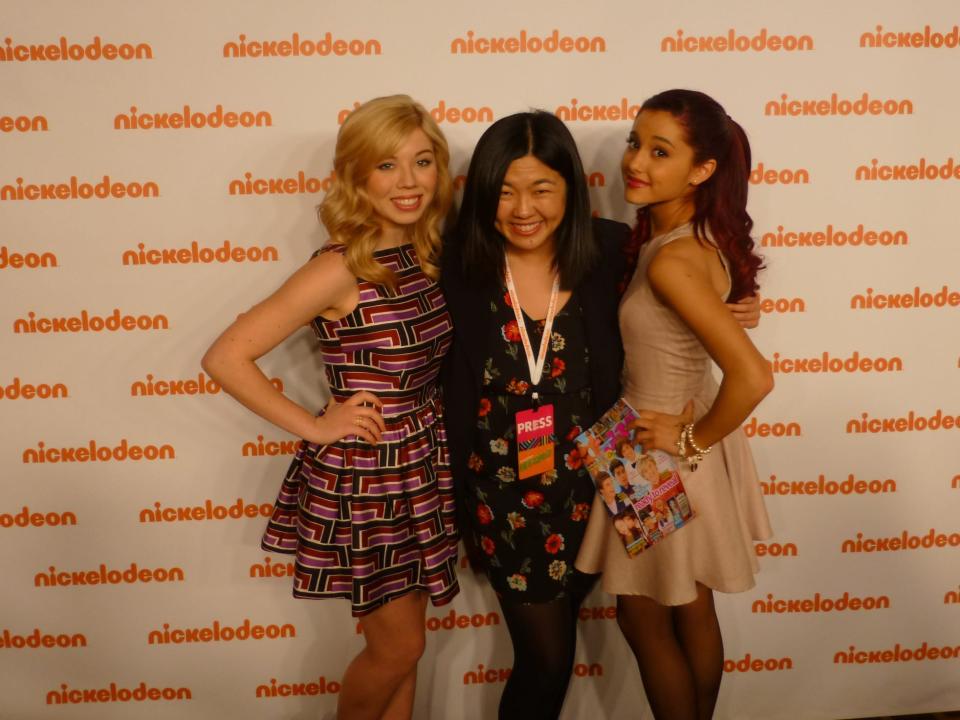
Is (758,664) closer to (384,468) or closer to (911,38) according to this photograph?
(384,468)

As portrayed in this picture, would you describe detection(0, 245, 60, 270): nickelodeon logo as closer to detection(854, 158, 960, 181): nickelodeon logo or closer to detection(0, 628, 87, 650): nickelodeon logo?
detection(0, 628, 87, 650): nickelodeon logo

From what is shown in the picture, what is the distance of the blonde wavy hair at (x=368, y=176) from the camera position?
1.67m

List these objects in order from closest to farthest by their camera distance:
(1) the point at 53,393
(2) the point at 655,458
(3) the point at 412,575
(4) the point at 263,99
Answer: (2) the point at 655,458, (3) the point at 412,575, (4) the point at 263,99, (1) the point at 53,393

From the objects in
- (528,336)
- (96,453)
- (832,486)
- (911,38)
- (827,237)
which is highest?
(911,38)

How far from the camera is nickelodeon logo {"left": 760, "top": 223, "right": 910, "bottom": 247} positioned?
2.15 m

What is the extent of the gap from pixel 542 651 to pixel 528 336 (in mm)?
802

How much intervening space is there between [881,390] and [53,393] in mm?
2492

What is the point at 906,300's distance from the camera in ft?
7.25

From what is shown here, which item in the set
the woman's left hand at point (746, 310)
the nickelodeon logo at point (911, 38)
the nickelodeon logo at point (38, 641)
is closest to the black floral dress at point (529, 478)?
the woman's left hand at point (746, 310)

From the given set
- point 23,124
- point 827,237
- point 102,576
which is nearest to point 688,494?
point 827,237

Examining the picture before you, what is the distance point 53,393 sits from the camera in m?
2.13

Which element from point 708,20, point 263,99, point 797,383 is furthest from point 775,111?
point 263,99

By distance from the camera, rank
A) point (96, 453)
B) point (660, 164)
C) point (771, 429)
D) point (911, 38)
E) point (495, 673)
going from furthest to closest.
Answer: point (495, 673) → point (771, 429) → point (96, 453) → point (911, 38) → point (660, 164)

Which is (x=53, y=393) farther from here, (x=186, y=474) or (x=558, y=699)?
(x=558, y=699)
